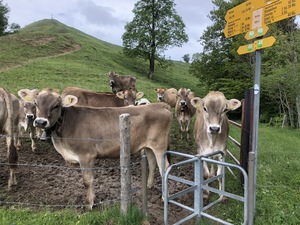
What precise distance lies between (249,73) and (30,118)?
23.2m

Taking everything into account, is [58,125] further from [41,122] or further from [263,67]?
[263,67]

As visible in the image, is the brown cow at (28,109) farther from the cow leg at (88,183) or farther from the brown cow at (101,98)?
the cow leg at (88,183)

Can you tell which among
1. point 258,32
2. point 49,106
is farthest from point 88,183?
point 258,32

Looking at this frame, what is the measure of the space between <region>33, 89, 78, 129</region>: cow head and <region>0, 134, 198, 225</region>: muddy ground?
29.4 inches

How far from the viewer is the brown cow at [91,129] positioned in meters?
5.12

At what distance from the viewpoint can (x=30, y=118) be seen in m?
7.45

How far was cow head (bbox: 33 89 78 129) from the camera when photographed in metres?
4.87

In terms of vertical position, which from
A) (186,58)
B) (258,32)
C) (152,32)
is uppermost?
(186,58)

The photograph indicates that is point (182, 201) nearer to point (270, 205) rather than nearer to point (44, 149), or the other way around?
point (270, 205)

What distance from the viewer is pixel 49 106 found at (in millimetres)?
5031

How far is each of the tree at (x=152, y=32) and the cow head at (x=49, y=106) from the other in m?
34.6

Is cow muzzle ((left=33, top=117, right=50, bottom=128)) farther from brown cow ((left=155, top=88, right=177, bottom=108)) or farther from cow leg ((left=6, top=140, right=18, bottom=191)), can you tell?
brown cow ((left=155, top=88, right=177, bottom=108))

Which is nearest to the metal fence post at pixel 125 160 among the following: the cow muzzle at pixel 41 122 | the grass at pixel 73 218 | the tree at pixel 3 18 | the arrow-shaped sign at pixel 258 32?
the grass at pixel 73 218

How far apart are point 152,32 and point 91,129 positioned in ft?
120
